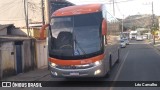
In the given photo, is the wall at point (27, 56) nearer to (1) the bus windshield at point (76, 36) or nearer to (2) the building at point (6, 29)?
(2) the building at point (6, 29)

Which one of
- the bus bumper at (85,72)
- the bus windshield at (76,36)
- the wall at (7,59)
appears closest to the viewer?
the bus bumper at (85,72)

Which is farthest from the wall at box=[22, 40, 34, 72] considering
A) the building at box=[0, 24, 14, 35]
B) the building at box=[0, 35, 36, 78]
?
the building at box=[0, 24, 14, 35]

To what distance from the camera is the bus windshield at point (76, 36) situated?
47.2 feet

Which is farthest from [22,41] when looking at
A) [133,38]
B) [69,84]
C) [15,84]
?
[133,38]

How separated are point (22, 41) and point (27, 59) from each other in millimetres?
1527

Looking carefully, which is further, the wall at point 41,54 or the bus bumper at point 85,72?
the wall at point 41,54

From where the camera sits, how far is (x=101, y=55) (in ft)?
47.4

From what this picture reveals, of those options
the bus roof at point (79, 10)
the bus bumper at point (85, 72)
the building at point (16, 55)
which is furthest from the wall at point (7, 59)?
the bus bumper at point (85, 72)

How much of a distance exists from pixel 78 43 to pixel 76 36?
341mm

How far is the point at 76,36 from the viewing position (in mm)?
14508

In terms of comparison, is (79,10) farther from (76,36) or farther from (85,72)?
(85,72)

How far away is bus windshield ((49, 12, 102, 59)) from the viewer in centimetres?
1438

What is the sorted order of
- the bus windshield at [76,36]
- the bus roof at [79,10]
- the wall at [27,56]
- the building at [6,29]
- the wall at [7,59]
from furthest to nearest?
the building at [6,29]
the wall at [27,56]
the wall at [7,59]
the bus roof at [79,10]
the bus windshield at [76,36]

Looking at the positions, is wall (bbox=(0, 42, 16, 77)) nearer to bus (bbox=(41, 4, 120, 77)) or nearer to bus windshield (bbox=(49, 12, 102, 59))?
bus (bbox=(41, 4, 120, 77))
